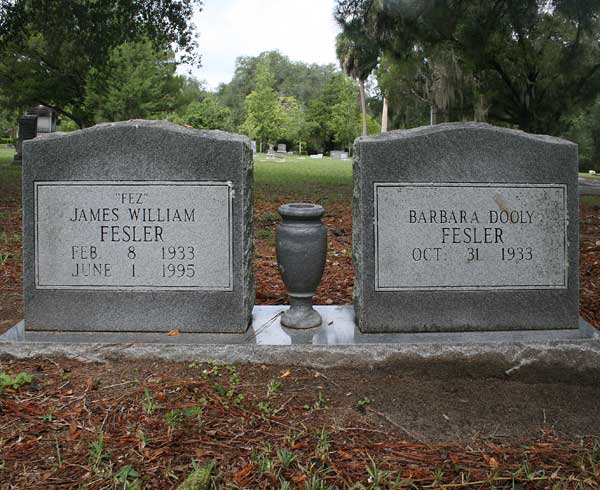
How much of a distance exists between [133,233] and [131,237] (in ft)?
0.10

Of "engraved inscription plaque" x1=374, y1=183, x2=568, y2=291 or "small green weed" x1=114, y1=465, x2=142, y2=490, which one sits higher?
"engraved inscription plaque" x1=374, y1=183, x2=568, y2=291

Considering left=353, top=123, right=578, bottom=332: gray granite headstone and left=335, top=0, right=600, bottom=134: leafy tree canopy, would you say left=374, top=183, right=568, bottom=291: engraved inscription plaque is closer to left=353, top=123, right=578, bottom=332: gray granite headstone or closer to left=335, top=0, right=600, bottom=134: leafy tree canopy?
left=353, top=123, right=578, bottom=332: gray granite headstone

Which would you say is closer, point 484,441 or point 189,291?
point 484,441

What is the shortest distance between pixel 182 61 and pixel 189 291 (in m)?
15.9

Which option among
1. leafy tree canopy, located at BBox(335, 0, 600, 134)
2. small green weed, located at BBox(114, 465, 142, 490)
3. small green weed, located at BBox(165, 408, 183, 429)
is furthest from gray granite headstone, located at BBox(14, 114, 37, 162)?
small green weed, located at BBox(114, 465, 142, 490)

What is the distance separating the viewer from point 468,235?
13.9ft

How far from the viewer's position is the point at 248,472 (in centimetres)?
259

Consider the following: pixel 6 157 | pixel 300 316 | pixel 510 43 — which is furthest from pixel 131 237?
pixel 6 157

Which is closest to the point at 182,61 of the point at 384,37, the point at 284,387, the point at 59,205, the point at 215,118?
the point at 384,37

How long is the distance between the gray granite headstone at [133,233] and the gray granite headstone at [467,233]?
36.4 inches

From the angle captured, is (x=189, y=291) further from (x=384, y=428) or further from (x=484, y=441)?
(x=484, y=441)

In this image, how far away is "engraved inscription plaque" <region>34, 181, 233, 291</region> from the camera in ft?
13.6

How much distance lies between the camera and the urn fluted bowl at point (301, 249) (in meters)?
4.19

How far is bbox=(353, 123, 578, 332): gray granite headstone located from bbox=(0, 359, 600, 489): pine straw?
3.63ft
